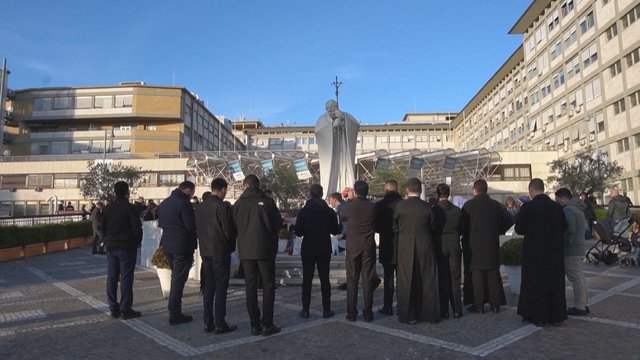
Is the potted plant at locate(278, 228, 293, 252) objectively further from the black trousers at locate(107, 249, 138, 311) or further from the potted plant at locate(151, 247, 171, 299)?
the black trousers at locate(107, 249, 138, 311)

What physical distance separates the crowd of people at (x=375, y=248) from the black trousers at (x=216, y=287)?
1 cm

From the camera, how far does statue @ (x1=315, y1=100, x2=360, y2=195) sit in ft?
45.5

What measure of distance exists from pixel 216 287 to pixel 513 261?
496 centimetres

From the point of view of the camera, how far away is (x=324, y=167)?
14.2 metres

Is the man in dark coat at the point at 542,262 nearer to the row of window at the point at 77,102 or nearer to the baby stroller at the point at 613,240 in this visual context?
the baby stroller at the point at 613,240

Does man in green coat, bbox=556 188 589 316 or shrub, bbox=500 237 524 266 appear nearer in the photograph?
man in green coat, bbox=556 188 589 316

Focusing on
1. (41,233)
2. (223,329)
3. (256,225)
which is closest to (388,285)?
(256,225)

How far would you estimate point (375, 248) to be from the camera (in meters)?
6.27

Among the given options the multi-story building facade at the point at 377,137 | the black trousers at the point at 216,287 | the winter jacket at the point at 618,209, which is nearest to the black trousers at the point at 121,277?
the black trousers at the point at 216,287

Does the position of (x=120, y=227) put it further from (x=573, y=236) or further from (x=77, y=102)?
(x=77, y=102)

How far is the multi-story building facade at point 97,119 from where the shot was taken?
2571 inches

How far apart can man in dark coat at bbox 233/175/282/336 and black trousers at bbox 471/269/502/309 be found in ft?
9.43

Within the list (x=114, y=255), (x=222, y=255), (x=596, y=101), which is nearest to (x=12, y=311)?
(x=114, y=255)

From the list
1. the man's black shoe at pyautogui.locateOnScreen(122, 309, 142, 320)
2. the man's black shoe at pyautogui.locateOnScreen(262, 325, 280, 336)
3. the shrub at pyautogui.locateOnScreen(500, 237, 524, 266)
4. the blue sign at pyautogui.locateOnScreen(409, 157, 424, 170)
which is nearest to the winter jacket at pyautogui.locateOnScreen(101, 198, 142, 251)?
the man's black shoe at pyautogui.locateOnScreen(122, 309, 142, 320)
